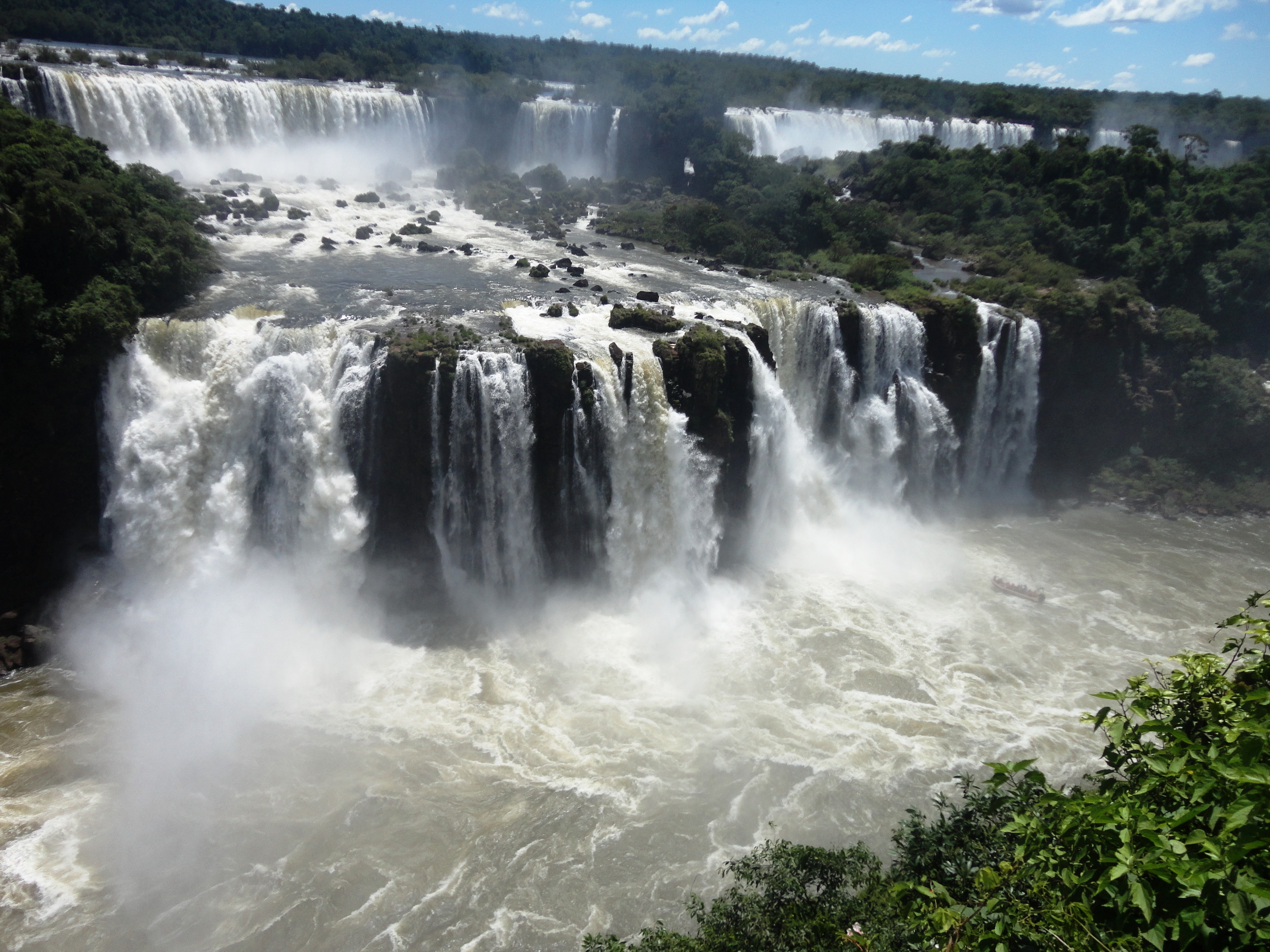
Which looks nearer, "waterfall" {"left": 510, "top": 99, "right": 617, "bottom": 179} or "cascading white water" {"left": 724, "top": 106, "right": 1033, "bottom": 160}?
"waterfall" {"left": 510, "top": 99, "right": 617, "bottom": 179}

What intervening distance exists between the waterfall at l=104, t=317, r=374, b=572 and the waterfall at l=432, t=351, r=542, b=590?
88.1 inches

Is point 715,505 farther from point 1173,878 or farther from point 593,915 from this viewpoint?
point 1173,878

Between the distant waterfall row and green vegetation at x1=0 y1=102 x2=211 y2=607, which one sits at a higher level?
the distant waterfall row

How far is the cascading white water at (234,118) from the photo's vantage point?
33.5 m

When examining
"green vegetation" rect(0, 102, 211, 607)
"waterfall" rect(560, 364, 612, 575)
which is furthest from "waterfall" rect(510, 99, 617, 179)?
"waterfall" rect(560, 364, 612, 575)

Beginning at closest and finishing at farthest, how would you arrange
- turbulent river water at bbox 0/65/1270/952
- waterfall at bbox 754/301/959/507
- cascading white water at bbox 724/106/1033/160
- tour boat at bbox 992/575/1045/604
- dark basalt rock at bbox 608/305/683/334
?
1. turbulent river water at bbox 0/65/1270/952
2. tour boat at bbox 992/575/1045/604
3. dark basalt rock at bbox 608/305/683/334
4. waterfall at bbox 754/301/959/507
5. cascading white water at bbox 724/106/1033/160

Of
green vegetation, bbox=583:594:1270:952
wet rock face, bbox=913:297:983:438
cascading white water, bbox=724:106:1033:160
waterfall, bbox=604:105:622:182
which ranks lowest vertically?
wet rock face, bbox=913:297:983:438

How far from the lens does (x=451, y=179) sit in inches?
1770

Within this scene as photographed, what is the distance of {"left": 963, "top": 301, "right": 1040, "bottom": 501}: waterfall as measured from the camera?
88.7ft

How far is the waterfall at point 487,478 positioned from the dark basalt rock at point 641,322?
14.7 ft

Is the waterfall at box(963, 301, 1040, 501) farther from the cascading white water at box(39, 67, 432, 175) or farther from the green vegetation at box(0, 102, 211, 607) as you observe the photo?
the cascading white water at box(39, 67, 432, 175)

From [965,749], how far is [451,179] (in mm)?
41535

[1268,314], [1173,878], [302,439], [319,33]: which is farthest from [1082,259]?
[319,33]

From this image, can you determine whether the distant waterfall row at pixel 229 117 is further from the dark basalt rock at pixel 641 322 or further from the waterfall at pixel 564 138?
the dark basalt rock at pixel 641 322
